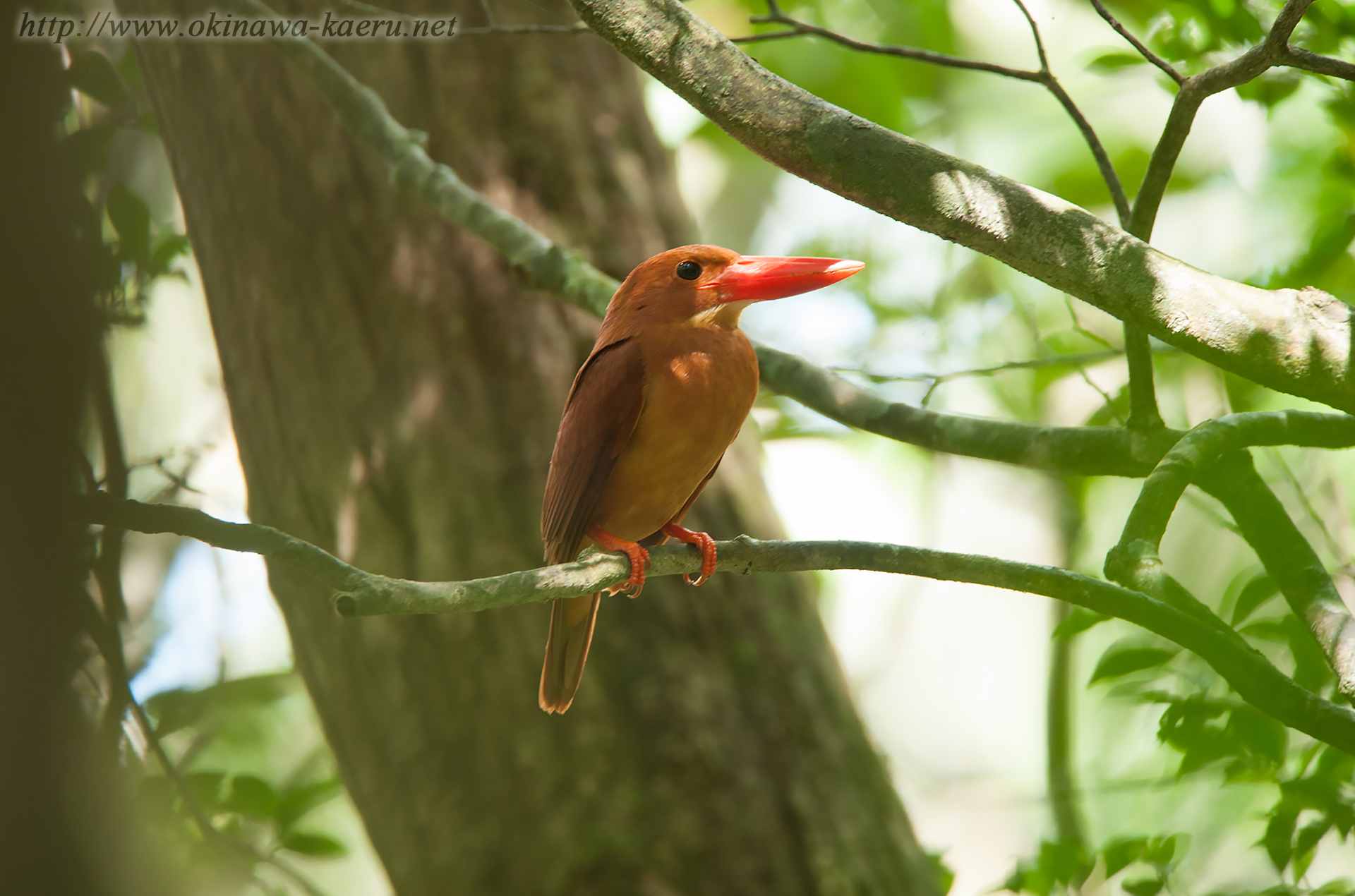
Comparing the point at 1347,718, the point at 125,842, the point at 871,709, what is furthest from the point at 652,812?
the point at 871,709

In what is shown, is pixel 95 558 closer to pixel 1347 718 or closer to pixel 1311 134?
pixel 1347 718

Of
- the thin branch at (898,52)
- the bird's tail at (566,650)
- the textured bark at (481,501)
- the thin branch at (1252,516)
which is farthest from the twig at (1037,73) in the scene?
the textured bark at (481,501)

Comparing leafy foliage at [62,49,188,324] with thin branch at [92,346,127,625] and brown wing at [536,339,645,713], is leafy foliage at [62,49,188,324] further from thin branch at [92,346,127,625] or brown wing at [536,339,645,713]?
brown wing at [536,339,645,713]

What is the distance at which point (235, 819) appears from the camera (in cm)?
319

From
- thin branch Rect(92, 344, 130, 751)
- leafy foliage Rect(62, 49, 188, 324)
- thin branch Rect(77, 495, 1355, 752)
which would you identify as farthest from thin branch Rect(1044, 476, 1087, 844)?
leafy foliage Rect(62, 49, 188, 324)

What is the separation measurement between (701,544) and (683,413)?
0.31 meters

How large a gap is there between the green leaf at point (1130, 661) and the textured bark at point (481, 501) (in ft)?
4.51

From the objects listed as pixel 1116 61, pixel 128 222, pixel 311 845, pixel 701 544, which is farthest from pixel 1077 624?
pixel 128 222

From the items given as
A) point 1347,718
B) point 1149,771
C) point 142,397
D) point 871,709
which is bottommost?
point 1347,718

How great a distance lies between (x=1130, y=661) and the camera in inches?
77.2

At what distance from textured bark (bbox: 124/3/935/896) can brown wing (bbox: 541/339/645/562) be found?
87 centimetres

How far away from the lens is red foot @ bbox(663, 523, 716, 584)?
215 centimetres

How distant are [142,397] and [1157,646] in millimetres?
5937

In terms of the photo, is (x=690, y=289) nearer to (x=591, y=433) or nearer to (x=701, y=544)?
(x=591, y=433)
